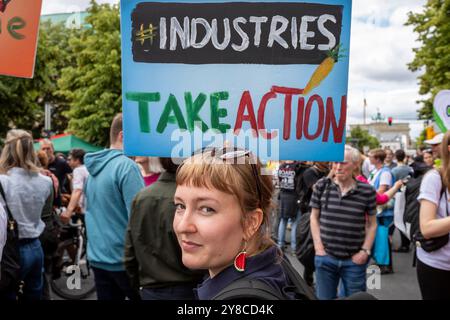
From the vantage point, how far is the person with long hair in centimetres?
269

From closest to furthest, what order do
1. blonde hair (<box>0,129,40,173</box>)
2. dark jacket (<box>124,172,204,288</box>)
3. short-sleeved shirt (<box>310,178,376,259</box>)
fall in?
dark jacket (<box>124,172,204,288</box>), blonde hair (<box>0,129,40,173</box>), short-sleeved shirt (<box>310,178,376,259</box>)

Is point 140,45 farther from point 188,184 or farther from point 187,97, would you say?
point 188,184

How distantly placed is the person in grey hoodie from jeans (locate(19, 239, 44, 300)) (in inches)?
18.5

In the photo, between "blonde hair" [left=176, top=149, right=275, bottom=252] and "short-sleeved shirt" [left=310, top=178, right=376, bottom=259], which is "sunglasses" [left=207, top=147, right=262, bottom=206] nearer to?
"blonde hair" [left=176, top=149, right=275, bottom=252]

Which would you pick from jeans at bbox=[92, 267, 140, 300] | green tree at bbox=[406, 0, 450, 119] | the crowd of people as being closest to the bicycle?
the crowd of people

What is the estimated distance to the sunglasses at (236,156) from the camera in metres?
1.38

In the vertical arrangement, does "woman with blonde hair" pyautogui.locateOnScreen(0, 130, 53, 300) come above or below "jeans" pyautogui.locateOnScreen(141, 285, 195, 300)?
above

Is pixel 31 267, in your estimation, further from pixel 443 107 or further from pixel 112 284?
pixel 443 107

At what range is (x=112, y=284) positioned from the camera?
3303 millimetres

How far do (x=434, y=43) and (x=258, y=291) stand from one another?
2131cm

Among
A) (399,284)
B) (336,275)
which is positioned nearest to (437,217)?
(336,275)

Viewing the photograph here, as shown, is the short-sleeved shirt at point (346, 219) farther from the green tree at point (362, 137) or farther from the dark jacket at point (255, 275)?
the green tree at point (362, 137)

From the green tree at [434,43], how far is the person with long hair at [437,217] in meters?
15.7

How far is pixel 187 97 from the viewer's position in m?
1.65
